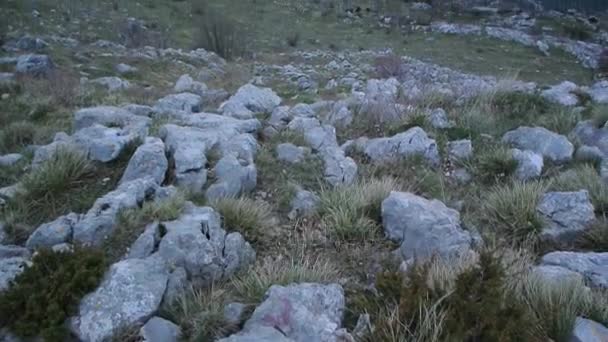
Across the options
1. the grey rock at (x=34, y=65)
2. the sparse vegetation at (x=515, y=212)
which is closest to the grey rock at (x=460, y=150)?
the sparse vegetation at (x=515, y=212)

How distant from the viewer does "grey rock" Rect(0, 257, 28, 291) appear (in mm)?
3260

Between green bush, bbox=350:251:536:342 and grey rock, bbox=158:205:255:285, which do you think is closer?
green bush, bbox=350:251:536:342

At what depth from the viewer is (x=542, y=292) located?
3.07 m

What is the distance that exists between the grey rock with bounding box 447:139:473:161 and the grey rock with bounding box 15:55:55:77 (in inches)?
338

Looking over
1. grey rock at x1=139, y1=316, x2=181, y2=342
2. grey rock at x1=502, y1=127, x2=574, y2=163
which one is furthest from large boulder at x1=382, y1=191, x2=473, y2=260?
grey rock at x1=502, y1=127, x2=574, y2=163

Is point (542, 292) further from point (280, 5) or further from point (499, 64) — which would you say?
point (280, 5)

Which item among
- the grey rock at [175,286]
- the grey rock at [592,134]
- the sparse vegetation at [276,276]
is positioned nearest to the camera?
the grey rock at [175,286]

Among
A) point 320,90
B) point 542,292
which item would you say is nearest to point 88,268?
point 542,292

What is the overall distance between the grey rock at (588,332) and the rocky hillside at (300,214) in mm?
14

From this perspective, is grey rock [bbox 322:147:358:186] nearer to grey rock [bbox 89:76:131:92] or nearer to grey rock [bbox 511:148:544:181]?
grey rock [bbox 511:148:544:181]

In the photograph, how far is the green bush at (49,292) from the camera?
9.50ft

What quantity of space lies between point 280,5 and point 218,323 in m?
27.3

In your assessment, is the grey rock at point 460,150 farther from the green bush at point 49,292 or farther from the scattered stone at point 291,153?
the green bush at point 49,292

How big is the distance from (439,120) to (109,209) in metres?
4.76
